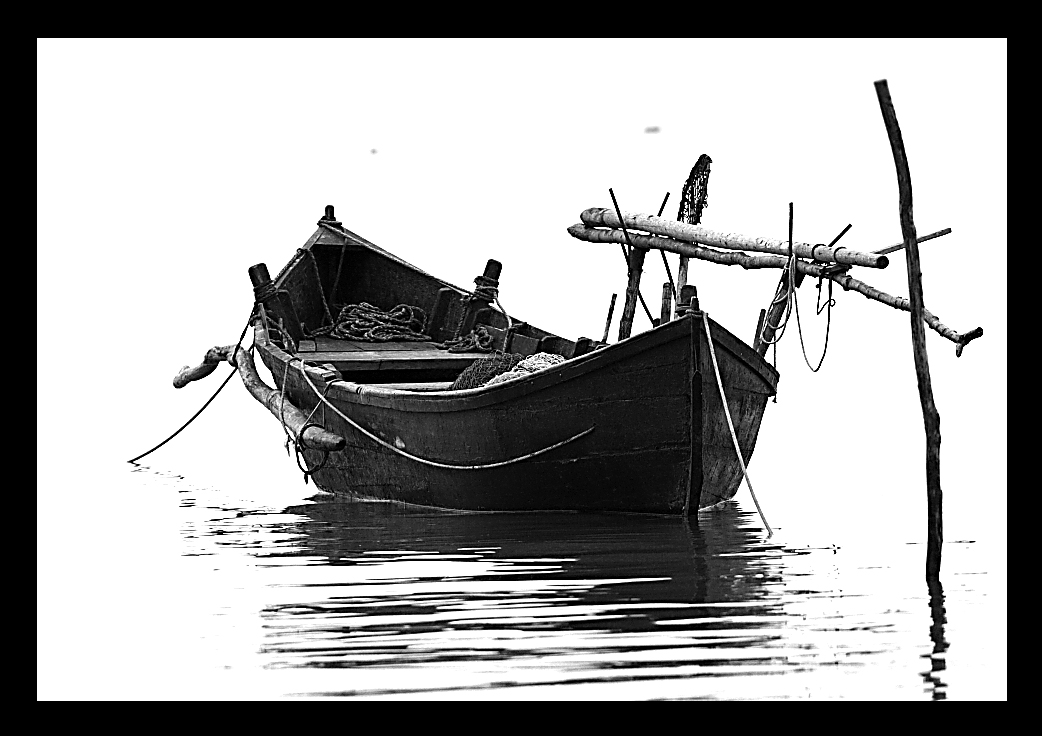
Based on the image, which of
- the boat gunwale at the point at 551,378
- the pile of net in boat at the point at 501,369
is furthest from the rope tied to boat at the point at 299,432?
the pile of net in boat at the point at 501,369

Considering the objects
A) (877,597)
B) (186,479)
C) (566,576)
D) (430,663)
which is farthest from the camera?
(186,479)

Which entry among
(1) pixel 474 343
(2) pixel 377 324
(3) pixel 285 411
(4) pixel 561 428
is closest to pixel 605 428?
(4) pixel 561 428

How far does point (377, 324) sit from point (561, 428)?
5.20 m

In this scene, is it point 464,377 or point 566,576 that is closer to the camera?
point 566,576

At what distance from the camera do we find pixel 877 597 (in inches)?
316

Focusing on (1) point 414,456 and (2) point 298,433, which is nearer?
(1) point 414,456

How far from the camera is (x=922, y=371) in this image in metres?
8.63

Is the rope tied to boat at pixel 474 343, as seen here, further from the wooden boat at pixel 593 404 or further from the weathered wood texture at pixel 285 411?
the weathered wood texture at pixel 285 411

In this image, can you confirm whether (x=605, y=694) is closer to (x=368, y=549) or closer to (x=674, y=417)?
(x=368, y=549)

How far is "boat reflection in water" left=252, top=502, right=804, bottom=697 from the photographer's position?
6.37 metres

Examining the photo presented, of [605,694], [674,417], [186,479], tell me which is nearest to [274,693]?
[605,694]

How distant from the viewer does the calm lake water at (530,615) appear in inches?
248

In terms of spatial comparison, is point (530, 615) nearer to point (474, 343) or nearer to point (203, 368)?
point (474, 343)

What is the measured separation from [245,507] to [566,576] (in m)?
5.01
